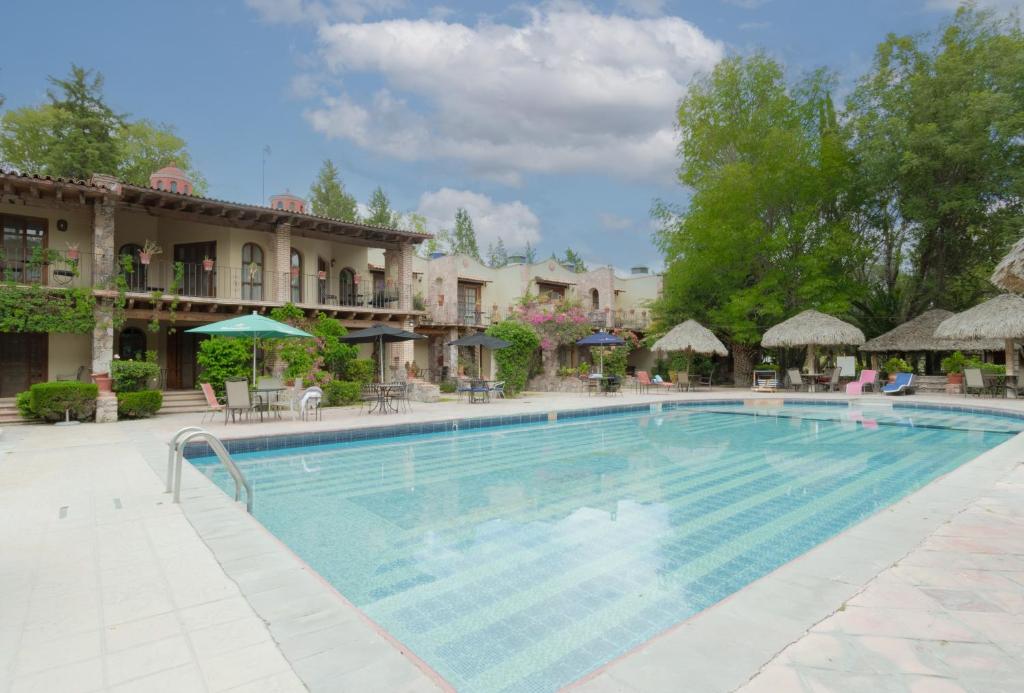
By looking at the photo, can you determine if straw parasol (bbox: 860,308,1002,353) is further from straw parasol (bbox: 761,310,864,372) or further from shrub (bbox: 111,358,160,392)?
shrub (bbox: 111,358,160,392)

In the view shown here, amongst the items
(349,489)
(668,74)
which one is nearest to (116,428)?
(349,489)

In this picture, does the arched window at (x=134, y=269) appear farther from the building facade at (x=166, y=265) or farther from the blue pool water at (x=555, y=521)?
the blue pool water at (x=555, y=521)

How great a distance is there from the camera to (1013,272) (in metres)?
6.34

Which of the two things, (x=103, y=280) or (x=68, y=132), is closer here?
(x=103, y=280)

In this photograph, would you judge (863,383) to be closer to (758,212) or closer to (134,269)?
(758,212)

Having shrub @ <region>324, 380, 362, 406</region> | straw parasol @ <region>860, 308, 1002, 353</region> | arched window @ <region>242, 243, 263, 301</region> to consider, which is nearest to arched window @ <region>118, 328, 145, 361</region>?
arched window @ <region>242, 243, 263, 301</region>

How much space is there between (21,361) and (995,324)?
26.6 metres

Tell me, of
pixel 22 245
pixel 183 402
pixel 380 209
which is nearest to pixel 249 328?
pixel 183 402

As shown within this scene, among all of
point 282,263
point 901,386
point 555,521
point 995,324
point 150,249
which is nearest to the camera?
point 555,521

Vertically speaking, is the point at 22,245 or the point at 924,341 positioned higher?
the point at 22,245

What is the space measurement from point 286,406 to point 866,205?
78.7 ft

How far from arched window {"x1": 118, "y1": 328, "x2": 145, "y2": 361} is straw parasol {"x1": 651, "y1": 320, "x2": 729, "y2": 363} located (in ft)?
56.6

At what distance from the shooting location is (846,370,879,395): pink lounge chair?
1844cm

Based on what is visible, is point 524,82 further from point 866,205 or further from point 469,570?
point 469,570
